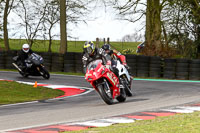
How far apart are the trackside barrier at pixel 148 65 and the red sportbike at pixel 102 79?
11.3 metres

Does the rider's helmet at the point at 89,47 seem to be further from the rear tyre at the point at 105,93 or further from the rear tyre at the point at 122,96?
the rear tyre at the point at 122,96

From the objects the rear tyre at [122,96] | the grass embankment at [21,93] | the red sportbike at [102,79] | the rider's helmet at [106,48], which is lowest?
the grass embankment at [21,93]

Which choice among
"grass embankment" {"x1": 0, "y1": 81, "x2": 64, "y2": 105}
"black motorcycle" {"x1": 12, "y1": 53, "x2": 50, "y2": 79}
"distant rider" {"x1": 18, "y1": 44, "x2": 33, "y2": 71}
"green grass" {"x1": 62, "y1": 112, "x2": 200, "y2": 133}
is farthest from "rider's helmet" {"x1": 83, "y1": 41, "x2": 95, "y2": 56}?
"distant rider" {"x1": 18, "y1": 44, "x2": 33, "y2": 71}

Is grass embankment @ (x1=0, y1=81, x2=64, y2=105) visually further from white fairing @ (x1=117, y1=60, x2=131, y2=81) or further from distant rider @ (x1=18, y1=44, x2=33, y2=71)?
distant rider @ (x1=18, y1=44, x2=33, y2=71)

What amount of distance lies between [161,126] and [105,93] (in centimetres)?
392

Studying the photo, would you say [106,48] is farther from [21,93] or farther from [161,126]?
[161,126]

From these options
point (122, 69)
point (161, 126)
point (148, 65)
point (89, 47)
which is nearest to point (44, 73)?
point (148, 65)

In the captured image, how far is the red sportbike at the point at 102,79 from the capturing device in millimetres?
10609

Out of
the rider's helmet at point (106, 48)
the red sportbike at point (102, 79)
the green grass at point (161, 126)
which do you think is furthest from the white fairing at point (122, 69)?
the green grass at point (161, 126)

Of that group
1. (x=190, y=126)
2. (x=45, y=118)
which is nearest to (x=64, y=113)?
(x=45, y=118)

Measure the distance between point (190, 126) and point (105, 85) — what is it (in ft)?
13.6

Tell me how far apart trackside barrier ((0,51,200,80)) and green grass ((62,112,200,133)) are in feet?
46.1

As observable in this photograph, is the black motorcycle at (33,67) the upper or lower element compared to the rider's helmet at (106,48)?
lower

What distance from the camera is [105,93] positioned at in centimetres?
1080
